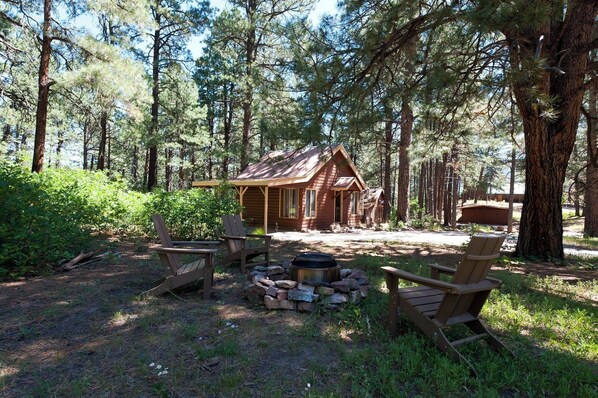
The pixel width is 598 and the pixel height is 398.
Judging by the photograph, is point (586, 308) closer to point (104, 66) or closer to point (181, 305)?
point (181, 305)

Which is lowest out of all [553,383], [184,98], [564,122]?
[553,383]

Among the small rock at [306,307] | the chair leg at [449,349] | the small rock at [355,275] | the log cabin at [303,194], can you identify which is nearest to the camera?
the chair leg at [449,349]

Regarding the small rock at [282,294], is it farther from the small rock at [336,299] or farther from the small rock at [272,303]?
the small rock at [336,299]

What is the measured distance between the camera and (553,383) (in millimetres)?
2447

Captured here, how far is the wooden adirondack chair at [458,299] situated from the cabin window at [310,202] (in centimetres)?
1326

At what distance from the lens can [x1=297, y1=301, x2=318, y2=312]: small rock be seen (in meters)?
3.66

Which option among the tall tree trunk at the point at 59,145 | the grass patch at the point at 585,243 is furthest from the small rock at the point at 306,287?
the tall tree trunk at the point at 59,145

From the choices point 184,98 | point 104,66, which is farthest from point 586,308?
point 184,98

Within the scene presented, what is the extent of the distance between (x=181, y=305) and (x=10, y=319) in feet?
5.17

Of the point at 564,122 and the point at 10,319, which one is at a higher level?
the point at 564,122

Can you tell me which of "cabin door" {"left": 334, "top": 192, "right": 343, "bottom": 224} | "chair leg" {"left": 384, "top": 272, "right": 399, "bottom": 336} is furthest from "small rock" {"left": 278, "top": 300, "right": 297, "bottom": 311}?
"cabin door" {"left": 334, "top": 192, "right": 343, "bottom": 224}

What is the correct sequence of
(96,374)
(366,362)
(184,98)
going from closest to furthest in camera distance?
(96,374) → (366,362) → (184,98)

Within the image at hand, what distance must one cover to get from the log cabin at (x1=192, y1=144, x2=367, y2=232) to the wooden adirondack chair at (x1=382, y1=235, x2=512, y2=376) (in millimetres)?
11015

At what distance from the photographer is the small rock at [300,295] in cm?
368
